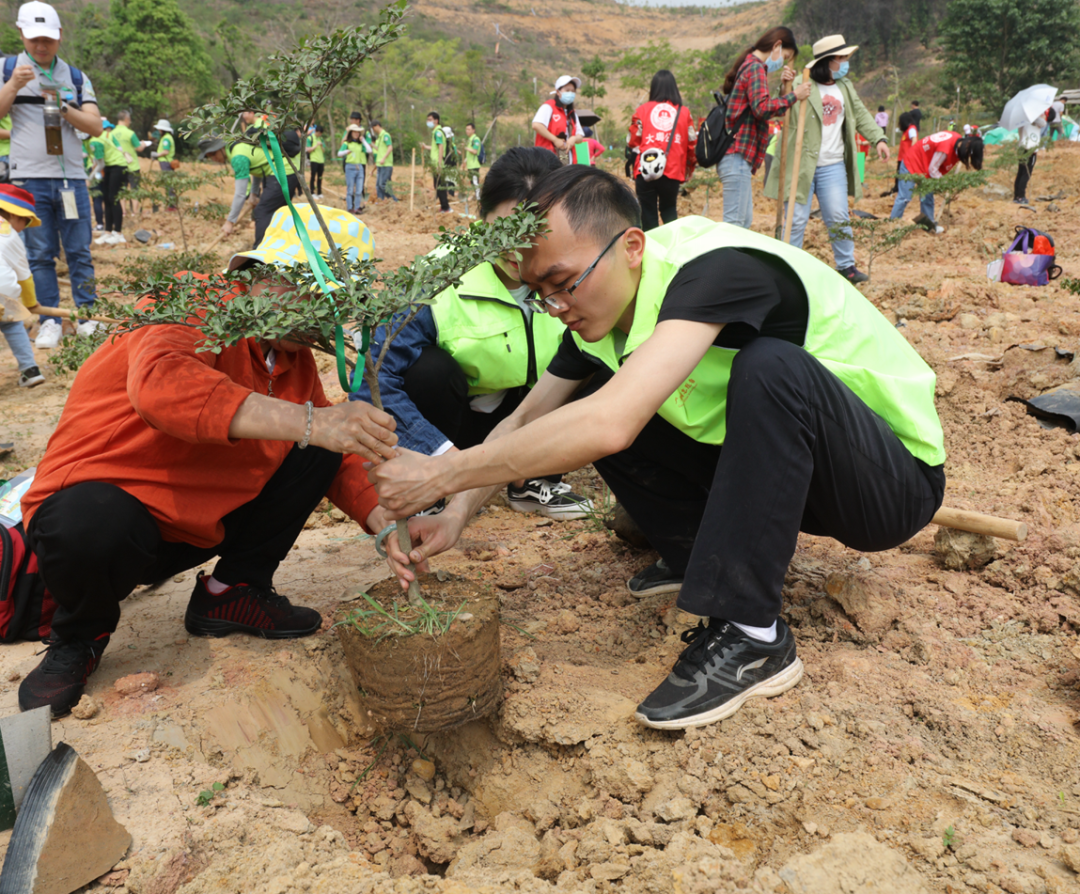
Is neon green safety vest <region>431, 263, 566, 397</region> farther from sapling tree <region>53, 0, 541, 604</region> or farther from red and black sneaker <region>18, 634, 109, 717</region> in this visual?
red and black sneaker <region>18, 634, 109, 717</region>

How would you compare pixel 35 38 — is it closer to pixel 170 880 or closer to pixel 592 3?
pixel 170 880

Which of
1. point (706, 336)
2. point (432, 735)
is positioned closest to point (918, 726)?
point (706, 336)

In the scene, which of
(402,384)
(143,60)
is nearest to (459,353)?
(402,384)

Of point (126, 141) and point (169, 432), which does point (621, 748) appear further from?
point (126, 141)

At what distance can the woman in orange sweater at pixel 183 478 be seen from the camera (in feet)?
5.96

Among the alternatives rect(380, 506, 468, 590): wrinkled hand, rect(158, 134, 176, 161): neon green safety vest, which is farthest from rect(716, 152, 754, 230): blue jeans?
rect(158, 134, 176, 161): neon green safety vest

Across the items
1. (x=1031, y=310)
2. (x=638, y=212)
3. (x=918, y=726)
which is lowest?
(x=918, y=726)

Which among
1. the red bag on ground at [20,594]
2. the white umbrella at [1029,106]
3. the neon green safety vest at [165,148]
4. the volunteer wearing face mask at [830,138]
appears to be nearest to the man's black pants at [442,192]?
the neon green safety vest at [165,148]

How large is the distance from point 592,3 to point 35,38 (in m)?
83.5

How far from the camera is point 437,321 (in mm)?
3061

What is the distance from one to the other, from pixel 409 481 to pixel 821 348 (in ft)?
3.69

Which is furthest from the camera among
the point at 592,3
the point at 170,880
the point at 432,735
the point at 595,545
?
the point at 592,3

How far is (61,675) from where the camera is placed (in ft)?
6.49

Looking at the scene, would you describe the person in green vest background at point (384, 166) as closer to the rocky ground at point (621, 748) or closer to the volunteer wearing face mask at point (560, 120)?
the volunteer wearing face mask at point (560, 120)
